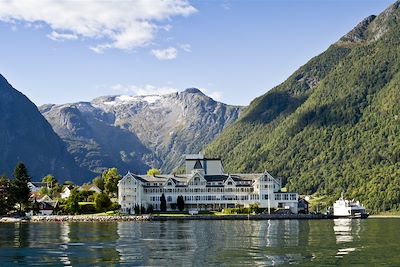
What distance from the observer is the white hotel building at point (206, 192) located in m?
192

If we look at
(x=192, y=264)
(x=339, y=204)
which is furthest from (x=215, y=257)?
(x=339, y=204)

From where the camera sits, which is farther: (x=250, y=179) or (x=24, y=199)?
(x=250, y=179)

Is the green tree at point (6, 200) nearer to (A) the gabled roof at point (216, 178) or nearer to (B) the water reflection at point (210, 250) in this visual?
(A) the gabled roof at point (216, 178)

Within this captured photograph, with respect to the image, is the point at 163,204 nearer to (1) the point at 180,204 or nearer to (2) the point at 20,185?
(1) the point at 180,204

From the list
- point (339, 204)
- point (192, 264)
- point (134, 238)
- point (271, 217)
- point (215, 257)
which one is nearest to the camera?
point (192, 264)

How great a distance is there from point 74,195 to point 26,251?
114950 millimetres

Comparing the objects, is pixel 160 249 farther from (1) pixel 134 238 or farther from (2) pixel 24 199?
(2) pixel 24 199

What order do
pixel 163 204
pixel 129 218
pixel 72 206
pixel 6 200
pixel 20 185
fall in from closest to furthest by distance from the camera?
pixel 129 218, pixel 20 185, pixel 72 206, pixel 6 200, pixel 163 204

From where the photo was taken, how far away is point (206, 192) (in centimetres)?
19500

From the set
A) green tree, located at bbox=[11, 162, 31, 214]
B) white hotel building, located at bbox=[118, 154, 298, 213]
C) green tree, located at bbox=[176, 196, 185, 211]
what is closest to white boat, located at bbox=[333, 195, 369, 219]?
white hotel building, located at bbox=[118, 154, 298, 213]

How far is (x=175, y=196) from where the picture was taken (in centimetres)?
19475

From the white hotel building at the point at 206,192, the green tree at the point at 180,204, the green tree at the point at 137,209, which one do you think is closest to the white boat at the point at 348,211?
the white hotel building at the point at 206,192

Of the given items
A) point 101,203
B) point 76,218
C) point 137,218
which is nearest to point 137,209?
point 101,203

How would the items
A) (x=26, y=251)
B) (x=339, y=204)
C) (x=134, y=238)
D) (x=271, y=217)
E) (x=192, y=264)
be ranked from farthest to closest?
(x=339, y=204)
(x=271, y=217)
(x=134, y=238)
(x=26, y=251)
(x=192, y=264)
